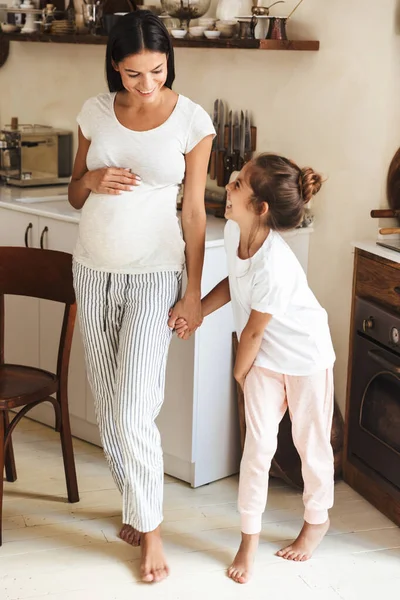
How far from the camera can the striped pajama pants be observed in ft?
8.21

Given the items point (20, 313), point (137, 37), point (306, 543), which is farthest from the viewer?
point (20, 313)

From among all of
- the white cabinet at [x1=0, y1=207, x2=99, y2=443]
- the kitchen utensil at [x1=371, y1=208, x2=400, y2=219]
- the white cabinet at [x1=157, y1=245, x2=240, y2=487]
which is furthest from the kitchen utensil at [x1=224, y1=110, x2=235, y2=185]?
the kitchen utensil at [x1=371, y1=208, x2=400, y2=219]

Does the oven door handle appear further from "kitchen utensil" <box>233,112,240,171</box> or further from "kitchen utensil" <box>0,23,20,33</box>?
"kitchen utensil" <box>0,23,20,33</box>

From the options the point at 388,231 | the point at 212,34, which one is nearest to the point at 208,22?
the point at 212,34

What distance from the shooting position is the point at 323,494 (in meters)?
2.69

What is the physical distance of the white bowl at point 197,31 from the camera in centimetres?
335

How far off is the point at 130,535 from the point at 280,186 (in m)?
1.18

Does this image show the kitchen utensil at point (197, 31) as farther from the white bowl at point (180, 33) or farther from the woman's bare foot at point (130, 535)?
the woman's bare foot at point (130, 535)

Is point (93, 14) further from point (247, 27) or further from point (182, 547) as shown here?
point (182, 547)

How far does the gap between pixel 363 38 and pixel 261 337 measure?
3.86 ft

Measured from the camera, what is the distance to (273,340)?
255 cm

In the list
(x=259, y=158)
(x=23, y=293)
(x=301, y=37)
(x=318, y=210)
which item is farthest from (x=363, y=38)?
(x=23, y=293)

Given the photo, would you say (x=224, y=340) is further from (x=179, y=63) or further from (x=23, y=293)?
(x=179, y=63)

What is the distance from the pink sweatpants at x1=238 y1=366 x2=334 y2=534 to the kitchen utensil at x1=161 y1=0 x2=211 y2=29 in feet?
5.05
